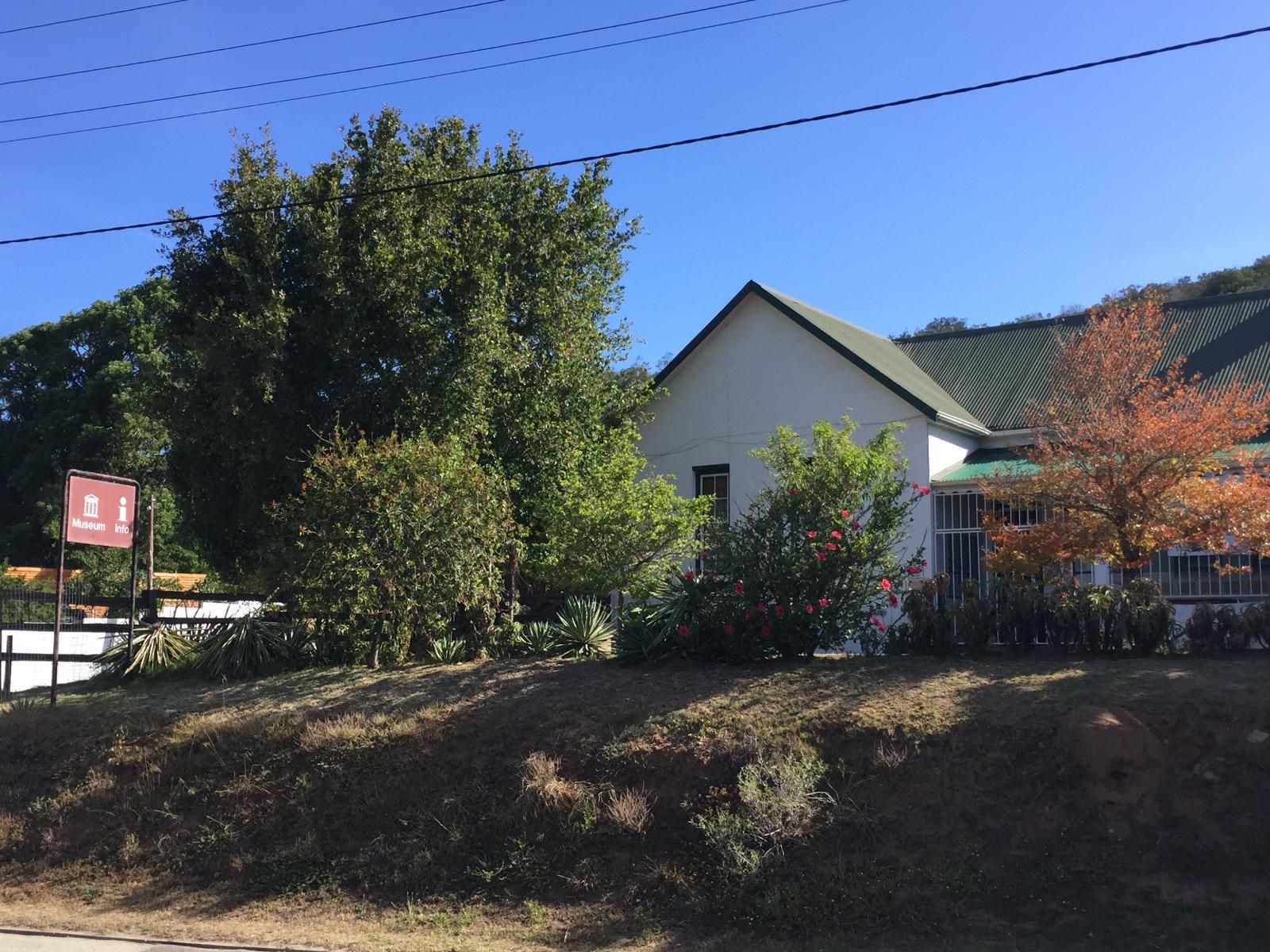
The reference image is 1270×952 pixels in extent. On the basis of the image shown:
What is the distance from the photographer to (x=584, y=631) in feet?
41.8

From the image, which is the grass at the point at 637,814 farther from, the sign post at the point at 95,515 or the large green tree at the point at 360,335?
the large green tree at the point at 360,335

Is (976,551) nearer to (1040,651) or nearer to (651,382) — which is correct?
(651,382)

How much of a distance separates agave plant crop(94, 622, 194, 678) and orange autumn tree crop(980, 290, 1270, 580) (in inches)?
388

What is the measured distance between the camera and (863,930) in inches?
283

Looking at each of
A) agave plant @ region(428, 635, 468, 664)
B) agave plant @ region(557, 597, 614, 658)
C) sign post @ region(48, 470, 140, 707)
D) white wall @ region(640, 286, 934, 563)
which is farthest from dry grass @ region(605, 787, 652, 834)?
white wall @ region(640, 286, 934, 563)

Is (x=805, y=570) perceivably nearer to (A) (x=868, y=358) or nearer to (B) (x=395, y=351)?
(B) (x=395, y=351)

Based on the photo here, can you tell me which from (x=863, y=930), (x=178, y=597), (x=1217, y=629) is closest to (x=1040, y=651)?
(x=1217, y=629)

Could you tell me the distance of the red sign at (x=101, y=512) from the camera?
12633 mm

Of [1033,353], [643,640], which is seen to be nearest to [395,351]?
[643,640]

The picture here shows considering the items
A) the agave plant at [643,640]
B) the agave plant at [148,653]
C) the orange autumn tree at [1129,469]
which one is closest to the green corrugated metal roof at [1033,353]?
the orange autumn tree at [1129,469]

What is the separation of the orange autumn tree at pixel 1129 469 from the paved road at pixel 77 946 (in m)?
8.92

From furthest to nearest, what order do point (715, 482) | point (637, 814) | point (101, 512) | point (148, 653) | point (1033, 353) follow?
point (1033, 353), point (715, 482), point (148, 653), point (101, 512), point (637, 814)

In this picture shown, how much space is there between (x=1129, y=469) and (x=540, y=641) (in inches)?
261

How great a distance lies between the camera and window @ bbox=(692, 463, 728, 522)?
22.2m
